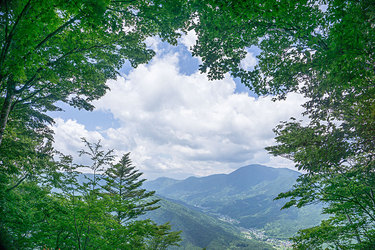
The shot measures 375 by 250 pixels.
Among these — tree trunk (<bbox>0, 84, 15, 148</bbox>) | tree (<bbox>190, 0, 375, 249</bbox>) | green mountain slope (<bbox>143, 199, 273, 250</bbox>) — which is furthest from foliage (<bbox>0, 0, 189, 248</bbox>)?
green mountain slope (<bbox>143, 199, 273, 250</bbox>)

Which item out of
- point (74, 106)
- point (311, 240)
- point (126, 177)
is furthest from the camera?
point (126, 177)

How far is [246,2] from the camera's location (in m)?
3.08

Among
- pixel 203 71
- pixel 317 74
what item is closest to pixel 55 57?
pixel 203 71

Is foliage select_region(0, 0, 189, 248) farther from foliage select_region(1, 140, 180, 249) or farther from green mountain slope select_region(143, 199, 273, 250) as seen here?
green mountain slope select_region(143, 199, 273, 250)

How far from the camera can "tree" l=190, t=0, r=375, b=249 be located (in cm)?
398

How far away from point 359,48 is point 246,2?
270 centimetres

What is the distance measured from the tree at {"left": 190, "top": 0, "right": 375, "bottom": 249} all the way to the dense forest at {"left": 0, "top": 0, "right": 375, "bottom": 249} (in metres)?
0.04

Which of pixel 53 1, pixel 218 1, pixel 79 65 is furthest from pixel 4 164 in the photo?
pixel 218 1

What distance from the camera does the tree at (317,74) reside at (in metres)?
3.98

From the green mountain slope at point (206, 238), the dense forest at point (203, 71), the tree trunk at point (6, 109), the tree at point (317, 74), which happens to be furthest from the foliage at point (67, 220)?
the green mountain slope at point (206, 238)

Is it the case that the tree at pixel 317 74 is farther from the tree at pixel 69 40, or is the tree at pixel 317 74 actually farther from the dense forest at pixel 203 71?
the tree at pixel 69 40

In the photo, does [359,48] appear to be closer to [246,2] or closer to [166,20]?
[246,2]

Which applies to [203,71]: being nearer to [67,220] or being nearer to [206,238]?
[67,220]

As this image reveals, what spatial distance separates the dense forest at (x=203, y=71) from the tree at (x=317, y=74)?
0.04 metres
